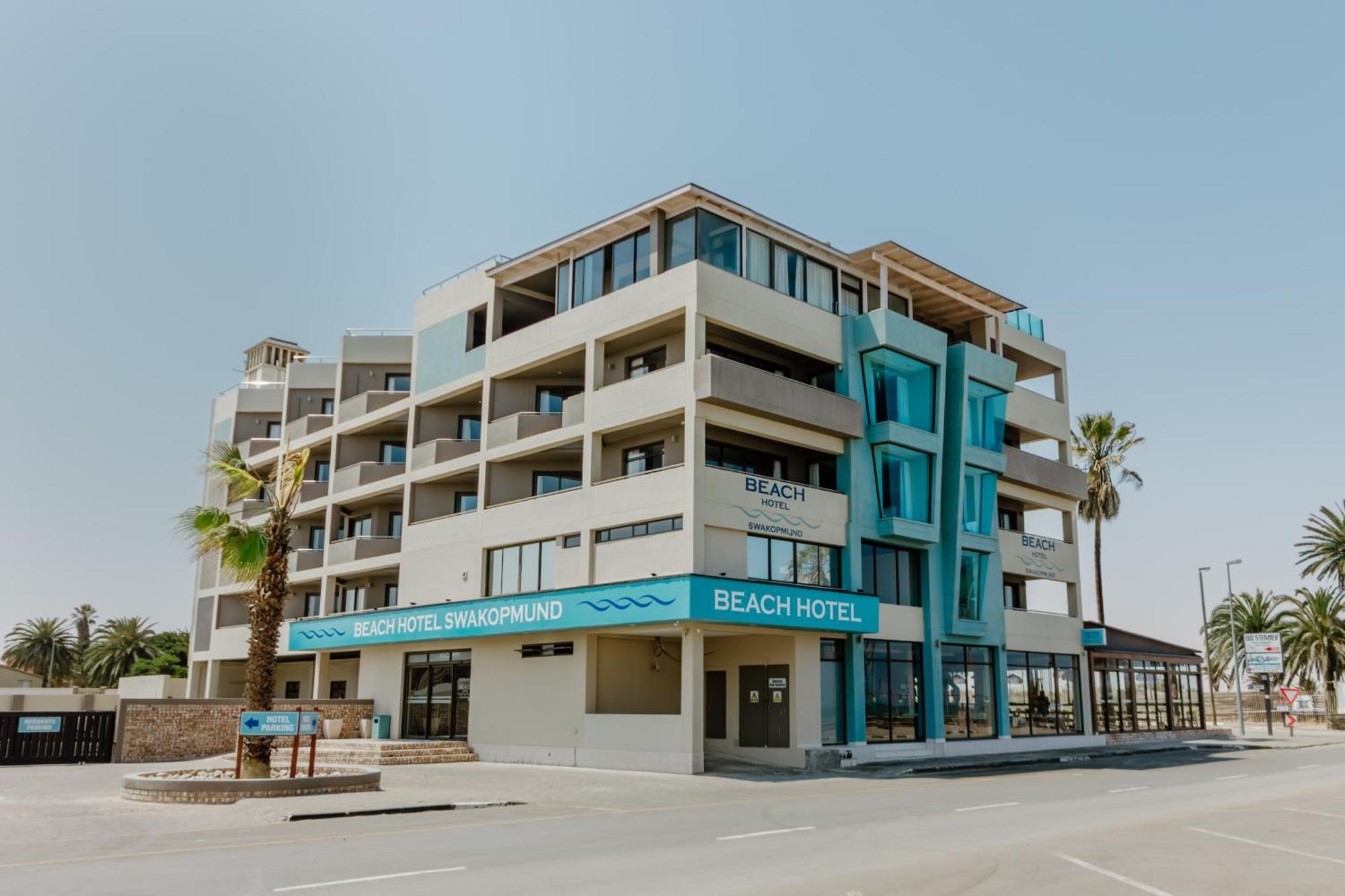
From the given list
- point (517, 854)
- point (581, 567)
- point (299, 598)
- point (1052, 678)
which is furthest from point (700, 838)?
point (299, 598)

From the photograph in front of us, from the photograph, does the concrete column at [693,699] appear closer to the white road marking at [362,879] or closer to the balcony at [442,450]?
the balcony at [442,450]

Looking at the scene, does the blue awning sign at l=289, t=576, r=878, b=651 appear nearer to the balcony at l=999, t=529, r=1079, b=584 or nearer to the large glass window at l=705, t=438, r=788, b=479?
the large glass window at l=705, t=438, r=788, b=479

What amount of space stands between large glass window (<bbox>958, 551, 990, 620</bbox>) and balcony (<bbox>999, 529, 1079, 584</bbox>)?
2.57 m

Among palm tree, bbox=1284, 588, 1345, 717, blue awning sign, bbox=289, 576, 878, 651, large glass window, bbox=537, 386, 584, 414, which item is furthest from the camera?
palm tree, bbox=1284, 588, 1345, 717

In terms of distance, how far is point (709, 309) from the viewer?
31.8 metres

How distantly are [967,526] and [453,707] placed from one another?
1928 cm

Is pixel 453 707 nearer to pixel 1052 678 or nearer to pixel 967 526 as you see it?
pixel 967 526

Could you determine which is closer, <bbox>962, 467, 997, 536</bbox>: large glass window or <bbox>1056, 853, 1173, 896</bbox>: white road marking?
<bbox>1056, 853, 1173, 896</bbox>: white road marking

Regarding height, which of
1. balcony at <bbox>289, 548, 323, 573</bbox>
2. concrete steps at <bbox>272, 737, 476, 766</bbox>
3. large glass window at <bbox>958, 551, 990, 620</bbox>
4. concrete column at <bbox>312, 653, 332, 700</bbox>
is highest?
balcony at <bbox>289, 548, 323, 573</bbox>

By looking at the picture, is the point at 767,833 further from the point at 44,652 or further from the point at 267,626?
the point at 44,652

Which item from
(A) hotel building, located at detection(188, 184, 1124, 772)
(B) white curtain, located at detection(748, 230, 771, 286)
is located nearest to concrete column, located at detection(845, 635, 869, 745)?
(A) hotel building, located at detection(188, 184, 1124, 772)

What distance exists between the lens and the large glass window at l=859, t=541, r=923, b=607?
117 feet

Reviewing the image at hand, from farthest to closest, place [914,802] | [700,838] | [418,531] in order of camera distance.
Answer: [418,531] → [914,802] → [700,838]

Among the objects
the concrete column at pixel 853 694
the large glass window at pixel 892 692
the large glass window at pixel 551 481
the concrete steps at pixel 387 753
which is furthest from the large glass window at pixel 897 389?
the concrete steps at pixel 387 753
